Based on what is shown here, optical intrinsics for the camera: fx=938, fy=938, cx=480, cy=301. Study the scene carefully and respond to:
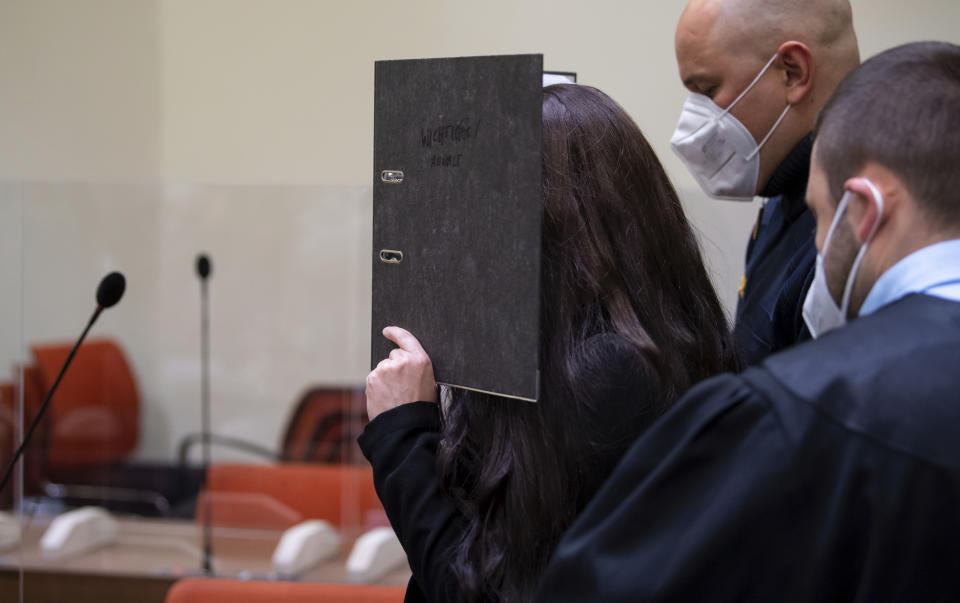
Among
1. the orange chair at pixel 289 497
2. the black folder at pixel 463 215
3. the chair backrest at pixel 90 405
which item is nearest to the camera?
the black folder at pixel 463 215

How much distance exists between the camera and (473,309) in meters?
1.06

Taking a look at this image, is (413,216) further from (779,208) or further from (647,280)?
(779,208)

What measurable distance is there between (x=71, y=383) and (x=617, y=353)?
11.0ft

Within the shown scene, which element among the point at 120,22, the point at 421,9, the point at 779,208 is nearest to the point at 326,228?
the point at 421,9

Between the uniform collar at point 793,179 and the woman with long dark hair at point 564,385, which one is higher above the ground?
the uniform collar at point 793,179

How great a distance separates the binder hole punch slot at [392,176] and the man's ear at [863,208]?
1.74ft

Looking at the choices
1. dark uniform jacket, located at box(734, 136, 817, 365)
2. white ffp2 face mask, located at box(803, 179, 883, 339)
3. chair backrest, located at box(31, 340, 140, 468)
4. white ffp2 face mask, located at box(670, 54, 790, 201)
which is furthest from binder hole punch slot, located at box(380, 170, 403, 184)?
chair backrest, located at box(31, 340, 140, 468)

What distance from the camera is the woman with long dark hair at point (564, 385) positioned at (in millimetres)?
1052

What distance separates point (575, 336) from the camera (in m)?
1.09

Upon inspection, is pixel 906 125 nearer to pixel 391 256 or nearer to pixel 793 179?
pixel 391 256

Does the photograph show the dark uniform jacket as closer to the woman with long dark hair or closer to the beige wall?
the woman with long dark hair

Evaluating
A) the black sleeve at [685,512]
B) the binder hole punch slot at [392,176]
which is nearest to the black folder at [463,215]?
the binder hole punch slot at [392,176]

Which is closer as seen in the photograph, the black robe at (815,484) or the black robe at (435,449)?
the black robe at (815,484)

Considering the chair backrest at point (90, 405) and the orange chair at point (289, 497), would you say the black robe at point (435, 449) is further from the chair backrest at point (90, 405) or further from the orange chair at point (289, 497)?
the chair backrest at point (90, 405)
